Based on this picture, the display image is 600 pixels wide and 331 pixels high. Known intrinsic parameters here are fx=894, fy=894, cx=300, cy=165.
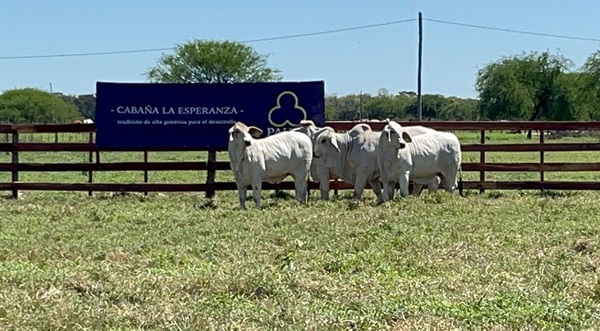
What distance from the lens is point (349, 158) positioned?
48.7ft

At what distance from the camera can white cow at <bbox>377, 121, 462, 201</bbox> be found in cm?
1383

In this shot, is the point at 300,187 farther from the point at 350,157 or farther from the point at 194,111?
the point at 194,111

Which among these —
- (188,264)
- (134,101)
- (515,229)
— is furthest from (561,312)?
(134,101)

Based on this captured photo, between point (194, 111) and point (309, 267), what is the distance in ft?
30.2

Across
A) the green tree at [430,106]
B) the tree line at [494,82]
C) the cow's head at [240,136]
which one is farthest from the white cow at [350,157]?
the green tree at [430,106]

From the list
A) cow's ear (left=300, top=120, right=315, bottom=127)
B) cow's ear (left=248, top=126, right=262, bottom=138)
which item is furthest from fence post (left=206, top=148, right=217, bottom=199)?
cow's ear (left=300, top=120, right=315, bottom=127)

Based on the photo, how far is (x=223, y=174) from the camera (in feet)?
72.4

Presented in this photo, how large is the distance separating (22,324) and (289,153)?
888cm

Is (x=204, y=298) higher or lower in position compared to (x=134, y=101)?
lower

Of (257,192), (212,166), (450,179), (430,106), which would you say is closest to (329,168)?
(257,192)

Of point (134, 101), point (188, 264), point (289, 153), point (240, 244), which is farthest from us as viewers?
point (134, 101)

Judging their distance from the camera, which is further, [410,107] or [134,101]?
[410,107]

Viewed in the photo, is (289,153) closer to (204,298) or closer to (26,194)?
(26,194)

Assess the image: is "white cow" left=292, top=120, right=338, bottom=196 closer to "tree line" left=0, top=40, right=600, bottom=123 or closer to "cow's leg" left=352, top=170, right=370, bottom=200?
"cow's leg" left=352, top=170, right=370, bottom=200
